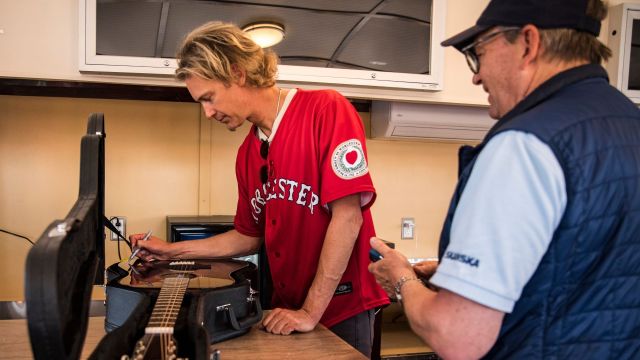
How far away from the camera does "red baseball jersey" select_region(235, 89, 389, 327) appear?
1205 millimetres

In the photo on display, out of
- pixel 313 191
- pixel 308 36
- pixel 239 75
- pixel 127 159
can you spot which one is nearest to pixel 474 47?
pixel 313 191

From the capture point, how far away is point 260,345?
3.41 feet

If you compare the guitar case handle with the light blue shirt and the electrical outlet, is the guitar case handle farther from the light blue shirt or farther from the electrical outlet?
the electrical outlet

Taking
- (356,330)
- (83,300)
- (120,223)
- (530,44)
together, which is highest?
(530,44)

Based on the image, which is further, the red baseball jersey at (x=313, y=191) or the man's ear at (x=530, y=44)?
the red baseball jersey at (x=313, y=191)

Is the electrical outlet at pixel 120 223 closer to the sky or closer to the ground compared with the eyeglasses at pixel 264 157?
closer to the ground

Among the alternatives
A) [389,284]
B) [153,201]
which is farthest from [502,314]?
[153,201]

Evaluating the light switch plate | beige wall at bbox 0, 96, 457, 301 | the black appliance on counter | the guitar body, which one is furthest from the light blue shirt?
the light switch plate

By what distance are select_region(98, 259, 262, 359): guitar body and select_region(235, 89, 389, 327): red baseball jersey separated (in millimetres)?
118

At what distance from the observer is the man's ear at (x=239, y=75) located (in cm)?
128

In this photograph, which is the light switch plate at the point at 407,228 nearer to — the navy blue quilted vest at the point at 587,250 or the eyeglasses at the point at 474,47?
the eyeglasses at the point at 474,47

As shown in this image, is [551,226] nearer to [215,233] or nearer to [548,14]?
[548,14]

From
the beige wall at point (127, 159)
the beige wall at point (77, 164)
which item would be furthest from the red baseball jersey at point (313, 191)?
the beige wall at point (77, 164)

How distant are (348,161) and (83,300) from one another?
2.18ft
